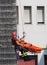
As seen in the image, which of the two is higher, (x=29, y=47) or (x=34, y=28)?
(x=29, y=47)

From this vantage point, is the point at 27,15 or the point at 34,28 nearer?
the point at 34,28

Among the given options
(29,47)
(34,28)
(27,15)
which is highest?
(27,15)

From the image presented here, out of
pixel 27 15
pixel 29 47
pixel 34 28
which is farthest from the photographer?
pixel 27 15

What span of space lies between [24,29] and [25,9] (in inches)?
52.0

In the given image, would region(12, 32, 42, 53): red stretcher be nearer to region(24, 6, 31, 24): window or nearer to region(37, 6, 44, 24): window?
region(24, 6, 31, 24): window

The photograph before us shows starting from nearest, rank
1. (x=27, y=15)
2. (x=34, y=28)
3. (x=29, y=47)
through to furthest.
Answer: (x=29, y=47)
(x=34, y=28)
(x=27, y=15)

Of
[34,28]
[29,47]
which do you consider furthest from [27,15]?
[29,47]

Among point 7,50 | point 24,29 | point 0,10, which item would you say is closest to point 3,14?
point 0,10

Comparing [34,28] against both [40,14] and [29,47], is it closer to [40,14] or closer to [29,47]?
[40,14]

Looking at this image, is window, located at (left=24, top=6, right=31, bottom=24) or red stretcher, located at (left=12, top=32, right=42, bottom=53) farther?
window, located at (left=24, top=6, right=31, bottom=24)

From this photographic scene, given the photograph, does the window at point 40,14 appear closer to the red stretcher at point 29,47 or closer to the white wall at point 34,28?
the white wall at point 34,28

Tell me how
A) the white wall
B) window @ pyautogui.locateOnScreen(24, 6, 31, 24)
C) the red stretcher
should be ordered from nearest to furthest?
1. the red stretcher
2. the white wall
3. window @ pyautogui.locateOnScreen(24, 6, 31, 24)

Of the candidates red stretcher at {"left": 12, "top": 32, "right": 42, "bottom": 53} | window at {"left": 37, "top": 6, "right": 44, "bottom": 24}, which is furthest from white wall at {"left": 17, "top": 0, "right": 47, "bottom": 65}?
red stretcher at {"left": 12, "top": 32, "right": 42, "bottom": 53}

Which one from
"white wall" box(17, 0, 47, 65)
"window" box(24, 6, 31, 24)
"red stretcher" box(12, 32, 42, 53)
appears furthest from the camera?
"window" box(24, 6, 31, 24)
